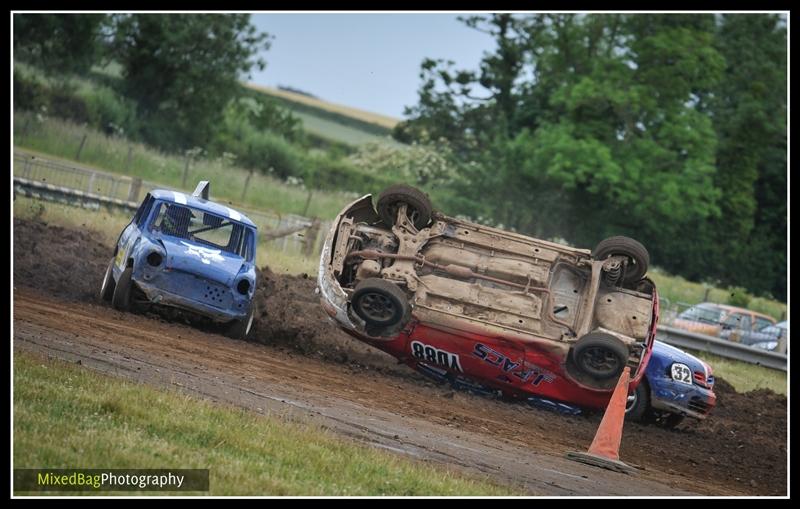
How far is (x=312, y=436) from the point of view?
10703mm

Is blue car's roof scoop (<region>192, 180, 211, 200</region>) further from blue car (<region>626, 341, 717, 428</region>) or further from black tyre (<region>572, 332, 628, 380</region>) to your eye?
blue car (<region>626, 341, 717, 428</region>)

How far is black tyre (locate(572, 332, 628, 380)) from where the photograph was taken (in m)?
14.8

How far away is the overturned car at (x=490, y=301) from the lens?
15016mm

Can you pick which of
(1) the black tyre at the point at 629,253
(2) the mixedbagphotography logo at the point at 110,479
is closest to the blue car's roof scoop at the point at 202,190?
(1) the black tyre at the point at 629,253

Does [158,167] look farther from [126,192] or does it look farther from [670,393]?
[670,393]

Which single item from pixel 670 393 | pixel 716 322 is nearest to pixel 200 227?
pixel 670 393

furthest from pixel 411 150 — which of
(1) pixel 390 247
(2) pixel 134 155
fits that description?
(1) pixel 390 247

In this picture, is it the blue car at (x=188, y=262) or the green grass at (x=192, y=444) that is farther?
the blue car at (x=188, y=262)

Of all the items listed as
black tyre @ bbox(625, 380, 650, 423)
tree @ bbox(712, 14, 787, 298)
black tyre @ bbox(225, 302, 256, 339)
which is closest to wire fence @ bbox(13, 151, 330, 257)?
black tyre @ bbox(225, 302, 256, 339)

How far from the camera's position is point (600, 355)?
14945mm

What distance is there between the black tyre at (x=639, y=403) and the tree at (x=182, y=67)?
3619 centimetres

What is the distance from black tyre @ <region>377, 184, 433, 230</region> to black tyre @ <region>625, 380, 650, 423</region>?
3.76 meters

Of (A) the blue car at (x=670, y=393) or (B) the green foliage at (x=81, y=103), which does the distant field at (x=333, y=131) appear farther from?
(A) the blue car at (x=670, y=393)

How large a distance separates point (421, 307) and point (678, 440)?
12.7 ft
